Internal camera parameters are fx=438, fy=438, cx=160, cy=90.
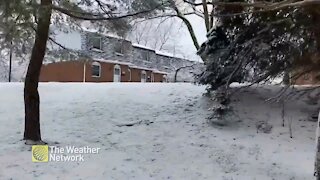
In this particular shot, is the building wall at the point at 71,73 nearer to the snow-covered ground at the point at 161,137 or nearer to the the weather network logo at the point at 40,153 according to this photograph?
the snow-covered ground at the point at 161,137

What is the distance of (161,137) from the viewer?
31.9ft

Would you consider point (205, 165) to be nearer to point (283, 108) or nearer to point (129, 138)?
point (129, 138)

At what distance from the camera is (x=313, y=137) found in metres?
9.78

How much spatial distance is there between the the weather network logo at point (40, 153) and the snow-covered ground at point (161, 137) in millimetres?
144

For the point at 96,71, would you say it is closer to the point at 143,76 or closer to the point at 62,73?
the point at 62,73

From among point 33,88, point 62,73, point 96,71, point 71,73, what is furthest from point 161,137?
point 62,73

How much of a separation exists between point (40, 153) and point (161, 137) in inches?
109

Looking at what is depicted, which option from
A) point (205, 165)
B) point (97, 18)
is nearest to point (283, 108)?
point (205, 165)

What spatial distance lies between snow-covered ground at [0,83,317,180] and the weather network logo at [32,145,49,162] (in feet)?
0.47

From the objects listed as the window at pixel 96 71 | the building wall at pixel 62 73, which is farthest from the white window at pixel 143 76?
the building wall at pixel 62 73

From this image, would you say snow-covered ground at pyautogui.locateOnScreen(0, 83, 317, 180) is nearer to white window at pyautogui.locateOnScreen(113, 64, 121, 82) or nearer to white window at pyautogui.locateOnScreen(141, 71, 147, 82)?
white window at pyautogui.locateOnScreen(113, 64, 121, 82)

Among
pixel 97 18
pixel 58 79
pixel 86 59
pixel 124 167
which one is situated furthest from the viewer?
pixel 58 79

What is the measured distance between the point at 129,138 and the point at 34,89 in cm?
231

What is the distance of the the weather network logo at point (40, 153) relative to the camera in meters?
7.92
